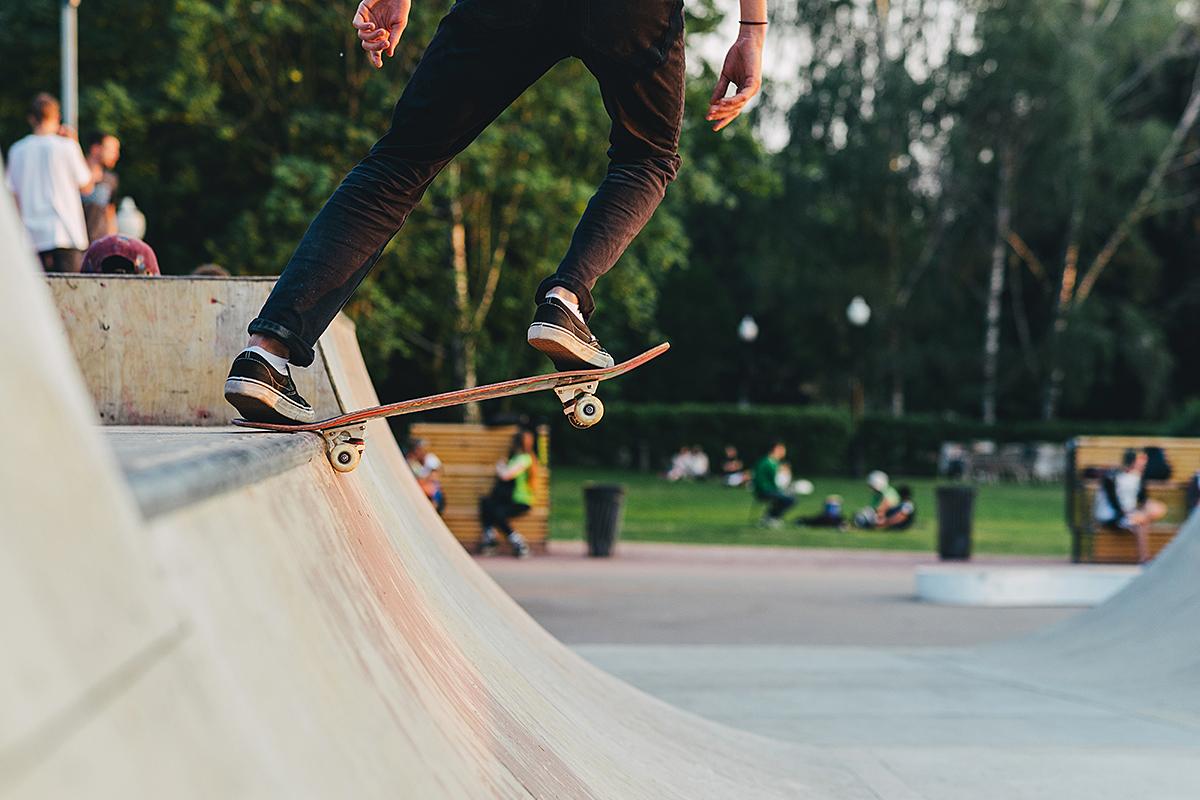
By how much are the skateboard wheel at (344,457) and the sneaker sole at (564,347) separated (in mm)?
464

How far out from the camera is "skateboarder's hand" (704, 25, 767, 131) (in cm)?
323

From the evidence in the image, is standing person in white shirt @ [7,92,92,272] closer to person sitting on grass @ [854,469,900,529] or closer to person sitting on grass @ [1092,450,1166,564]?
person sitting on grass @ [1092,450,1166,564]

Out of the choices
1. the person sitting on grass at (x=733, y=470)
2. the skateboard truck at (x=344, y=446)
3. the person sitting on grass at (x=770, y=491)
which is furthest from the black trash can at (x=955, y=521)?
the person sitting on grass at (x=733, y=470)

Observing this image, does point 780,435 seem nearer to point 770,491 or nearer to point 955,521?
point 770,491

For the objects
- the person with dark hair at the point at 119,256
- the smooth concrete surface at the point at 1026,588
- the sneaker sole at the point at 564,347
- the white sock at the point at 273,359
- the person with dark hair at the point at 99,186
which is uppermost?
the person with dark hair at the point at 99,186

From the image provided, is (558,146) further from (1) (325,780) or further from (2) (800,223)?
(1) (325,780)

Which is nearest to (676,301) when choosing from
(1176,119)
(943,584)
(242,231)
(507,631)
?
(1176,119)

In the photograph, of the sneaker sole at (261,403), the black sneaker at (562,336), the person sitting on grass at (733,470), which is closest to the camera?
the sneaker sole at (261,403)

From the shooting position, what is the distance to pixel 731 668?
7031 mm

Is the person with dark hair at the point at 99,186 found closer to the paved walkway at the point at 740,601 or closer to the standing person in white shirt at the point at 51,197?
the standing person in white shirt at the point at 51,197

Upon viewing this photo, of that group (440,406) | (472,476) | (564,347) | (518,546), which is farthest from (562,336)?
(472,476)

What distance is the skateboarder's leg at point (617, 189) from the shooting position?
300 cm

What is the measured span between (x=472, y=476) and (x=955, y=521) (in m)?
6.36

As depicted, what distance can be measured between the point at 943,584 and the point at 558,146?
1469 cm
